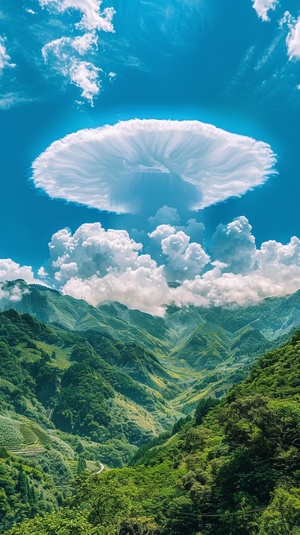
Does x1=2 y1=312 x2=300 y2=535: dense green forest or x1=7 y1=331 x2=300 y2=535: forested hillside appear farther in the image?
x1=7 y1=331 x2=300 y2=535: forested hillside

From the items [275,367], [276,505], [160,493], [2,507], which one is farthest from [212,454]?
[2,507]

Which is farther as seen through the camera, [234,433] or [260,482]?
[234,433]

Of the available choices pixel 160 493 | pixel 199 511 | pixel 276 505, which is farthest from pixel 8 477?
pixel 276 505

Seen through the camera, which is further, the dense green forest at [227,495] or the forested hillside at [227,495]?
the forested hillside at [227,495]

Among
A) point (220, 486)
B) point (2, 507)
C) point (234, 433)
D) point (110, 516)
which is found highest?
point (234, 433)

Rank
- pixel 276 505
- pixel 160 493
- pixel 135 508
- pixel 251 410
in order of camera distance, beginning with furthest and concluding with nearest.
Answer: pixel 160 493, pixel 135 508, pixel 251 410, pixel 276 505

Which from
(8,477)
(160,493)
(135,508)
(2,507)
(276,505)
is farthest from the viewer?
(8,477)

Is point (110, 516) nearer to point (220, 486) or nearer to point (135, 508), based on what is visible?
point (135, 508)

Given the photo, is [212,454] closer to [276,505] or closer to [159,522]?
[159,522]

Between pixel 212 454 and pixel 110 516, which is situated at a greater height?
pixel 212 454
